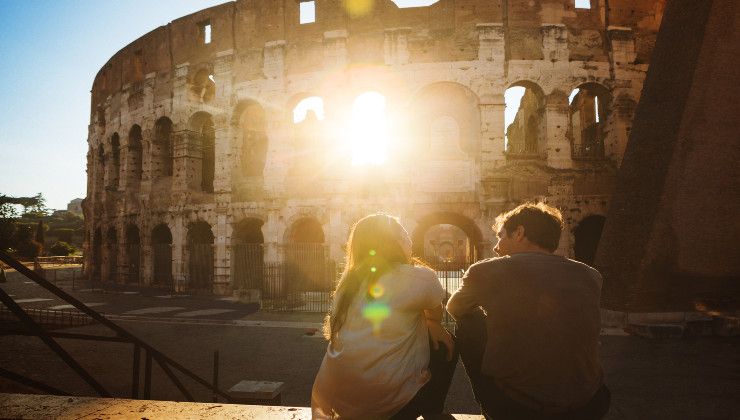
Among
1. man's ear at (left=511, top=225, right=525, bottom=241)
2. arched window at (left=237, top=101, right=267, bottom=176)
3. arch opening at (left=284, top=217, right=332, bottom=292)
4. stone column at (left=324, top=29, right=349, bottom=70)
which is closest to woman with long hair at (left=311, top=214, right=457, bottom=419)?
man's ear at (left=511, top=225, right=525, bottom=241)

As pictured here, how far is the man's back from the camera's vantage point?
1.71 m

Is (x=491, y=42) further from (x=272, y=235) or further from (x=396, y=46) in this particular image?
(x=272, y=235)

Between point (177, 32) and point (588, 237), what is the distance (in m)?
18.8

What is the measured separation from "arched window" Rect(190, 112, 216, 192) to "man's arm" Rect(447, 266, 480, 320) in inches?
627

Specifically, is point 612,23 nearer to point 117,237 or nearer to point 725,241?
point 725,241

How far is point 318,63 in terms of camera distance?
14.2 m

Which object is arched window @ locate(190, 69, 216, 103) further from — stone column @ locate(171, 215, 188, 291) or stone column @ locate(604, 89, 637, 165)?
stone column @ locate(604, 89, 637, 165)

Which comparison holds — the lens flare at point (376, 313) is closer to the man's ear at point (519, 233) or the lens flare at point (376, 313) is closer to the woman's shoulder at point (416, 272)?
the woman's shoulder at point (416, 272)

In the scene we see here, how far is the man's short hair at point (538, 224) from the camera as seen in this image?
1993mm

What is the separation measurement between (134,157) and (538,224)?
20.2 m

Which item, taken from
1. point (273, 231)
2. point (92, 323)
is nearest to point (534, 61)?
point (273, 231)

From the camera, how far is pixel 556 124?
43.2 feet

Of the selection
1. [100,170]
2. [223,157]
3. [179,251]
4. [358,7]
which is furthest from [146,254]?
[358,7]

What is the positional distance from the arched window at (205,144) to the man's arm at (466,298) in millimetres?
15928
